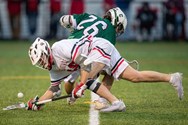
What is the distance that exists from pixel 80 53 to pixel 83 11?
17278 millimetres

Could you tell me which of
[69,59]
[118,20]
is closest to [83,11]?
[118,20]

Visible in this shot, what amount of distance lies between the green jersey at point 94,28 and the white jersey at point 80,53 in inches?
20.1

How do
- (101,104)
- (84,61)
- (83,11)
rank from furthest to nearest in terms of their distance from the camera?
(83,11) → (101,104) → (84,61)

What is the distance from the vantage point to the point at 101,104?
8164 mm

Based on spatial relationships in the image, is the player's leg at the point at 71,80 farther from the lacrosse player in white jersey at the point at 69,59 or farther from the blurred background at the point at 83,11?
the blurred background at the point at 83,11

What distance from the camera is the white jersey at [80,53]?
25.6 ft

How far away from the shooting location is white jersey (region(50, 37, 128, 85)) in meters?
7.80

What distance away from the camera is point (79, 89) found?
7.57m

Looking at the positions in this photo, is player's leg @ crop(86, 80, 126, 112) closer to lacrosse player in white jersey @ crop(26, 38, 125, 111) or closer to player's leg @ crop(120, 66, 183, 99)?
lacrosse player in white jersey @ crop(26, 38, 125, 111)

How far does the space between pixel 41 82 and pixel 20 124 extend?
15.3ft

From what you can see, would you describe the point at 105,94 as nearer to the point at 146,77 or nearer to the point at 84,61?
the point at 84,61

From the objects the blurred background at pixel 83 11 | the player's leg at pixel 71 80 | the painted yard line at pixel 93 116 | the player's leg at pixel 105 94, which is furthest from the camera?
the blurred background at pixel 83 11

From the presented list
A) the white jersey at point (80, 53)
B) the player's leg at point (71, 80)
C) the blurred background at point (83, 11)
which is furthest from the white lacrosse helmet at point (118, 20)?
the blurred background at point (83, 11)

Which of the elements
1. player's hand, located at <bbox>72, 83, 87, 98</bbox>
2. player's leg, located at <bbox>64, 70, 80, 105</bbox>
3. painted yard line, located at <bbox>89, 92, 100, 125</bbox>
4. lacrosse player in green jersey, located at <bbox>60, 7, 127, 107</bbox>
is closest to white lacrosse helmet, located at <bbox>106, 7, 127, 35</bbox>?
lacrosse player in green jersey, located at <bbox>60, 7, 127, 107</bbox>
